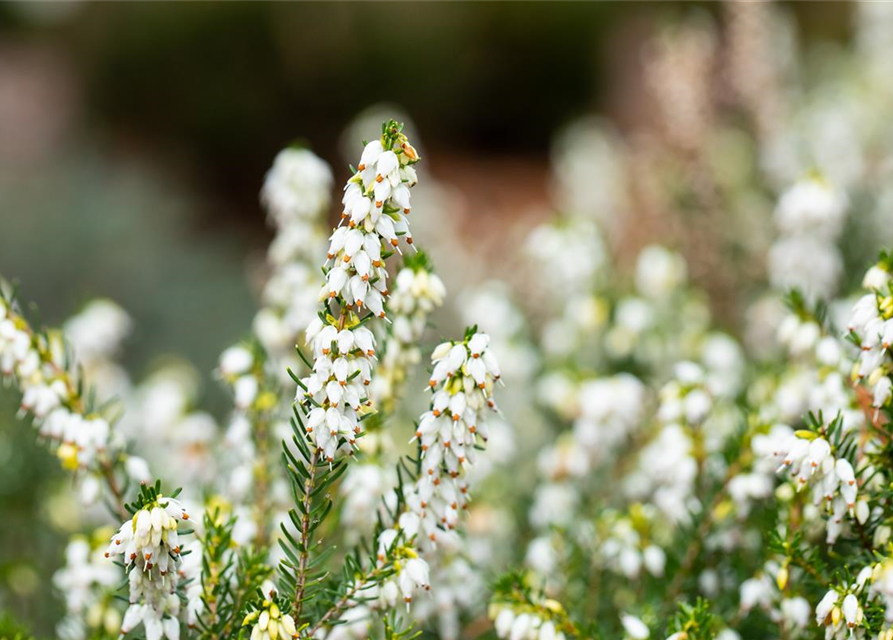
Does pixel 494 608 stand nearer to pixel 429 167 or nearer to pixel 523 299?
pixel 523 299

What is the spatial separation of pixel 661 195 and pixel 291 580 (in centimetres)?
472

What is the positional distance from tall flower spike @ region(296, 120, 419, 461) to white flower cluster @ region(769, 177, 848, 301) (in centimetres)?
224

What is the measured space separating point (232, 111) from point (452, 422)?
12.6 metres

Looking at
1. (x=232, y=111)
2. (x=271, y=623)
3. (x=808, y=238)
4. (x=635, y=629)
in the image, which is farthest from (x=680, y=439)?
(x=232, y=111)

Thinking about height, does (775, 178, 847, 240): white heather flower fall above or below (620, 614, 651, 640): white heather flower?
above

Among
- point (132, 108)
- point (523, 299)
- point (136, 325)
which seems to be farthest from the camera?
point (132, 108)

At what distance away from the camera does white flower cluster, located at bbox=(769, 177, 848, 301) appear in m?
3.61

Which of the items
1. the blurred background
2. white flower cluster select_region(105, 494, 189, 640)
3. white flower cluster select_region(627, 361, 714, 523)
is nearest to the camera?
white flower cluster select_region(105, 494, 189, 640)

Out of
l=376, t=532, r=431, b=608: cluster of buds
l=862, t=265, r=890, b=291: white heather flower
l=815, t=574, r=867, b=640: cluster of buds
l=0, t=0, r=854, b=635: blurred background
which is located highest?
l=0, t=0, r=854, b=635: blurred background

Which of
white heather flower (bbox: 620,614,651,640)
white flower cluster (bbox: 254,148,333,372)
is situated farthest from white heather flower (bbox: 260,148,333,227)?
white heather flower (bbox: 620,614,651,640)

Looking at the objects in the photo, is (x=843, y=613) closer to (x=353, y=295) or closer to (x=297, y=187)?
(x=353, y=295)

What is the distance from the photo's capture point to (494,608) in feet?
7.37

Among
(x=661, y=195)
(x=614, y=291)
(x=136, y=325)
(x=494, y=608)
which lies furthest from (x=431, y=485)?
(x=136, y=325)

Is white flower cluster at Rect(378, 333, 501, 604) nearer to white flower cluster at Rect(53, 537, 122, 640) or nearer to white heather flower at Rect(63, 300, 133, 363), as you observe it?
white flower cluster at Rect(53, 537, 122, 640)
